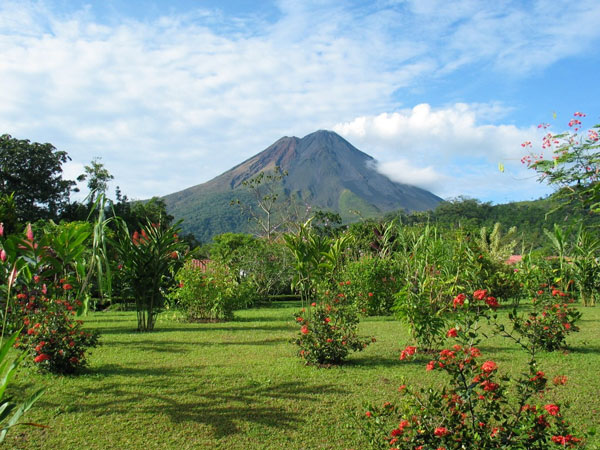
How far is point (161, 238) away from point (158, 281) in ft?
2.48

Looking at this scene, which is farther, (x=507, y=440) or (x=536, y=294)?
(x=536, y=294)

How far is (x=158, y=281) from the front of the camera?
8.05 m

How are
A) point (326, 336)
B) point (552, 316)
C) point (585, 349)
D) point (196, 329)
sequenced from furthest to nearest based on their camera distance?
point (196, 329)
point (585, 349)
point (552, 316)
point (326, 336)

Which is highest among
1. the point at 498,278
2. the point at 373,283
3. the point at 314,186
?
the point at 314,186

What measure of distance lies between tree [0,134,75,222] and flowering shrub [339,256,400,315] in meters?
23.0

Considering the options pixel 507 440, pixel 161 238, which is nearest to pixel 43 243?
pixel 161 238

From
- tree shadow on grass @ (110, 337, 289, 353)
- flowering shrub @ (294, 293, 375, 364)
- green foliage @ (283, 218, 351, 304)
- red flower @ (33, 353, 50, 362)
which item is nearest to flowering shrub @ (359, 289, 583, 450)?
flowering shrub @ (294, 293, 375, 364)

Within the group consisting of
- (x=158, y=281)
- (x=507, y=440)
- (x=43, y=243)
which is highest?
(x=43, y=243)

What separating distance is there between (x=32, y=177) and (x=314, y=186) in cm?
8946

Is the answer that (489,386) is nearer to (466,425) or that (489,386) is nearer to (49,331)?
(466,425)

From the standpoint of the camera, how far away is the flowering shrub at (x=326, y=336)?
17.2ft

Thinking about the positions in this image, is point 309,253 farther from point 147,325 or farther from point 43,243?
point 43,243

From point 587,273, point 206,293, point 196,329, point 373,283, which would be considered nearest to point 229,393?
point 196,329

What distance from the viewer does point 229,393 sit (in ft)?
14.1
